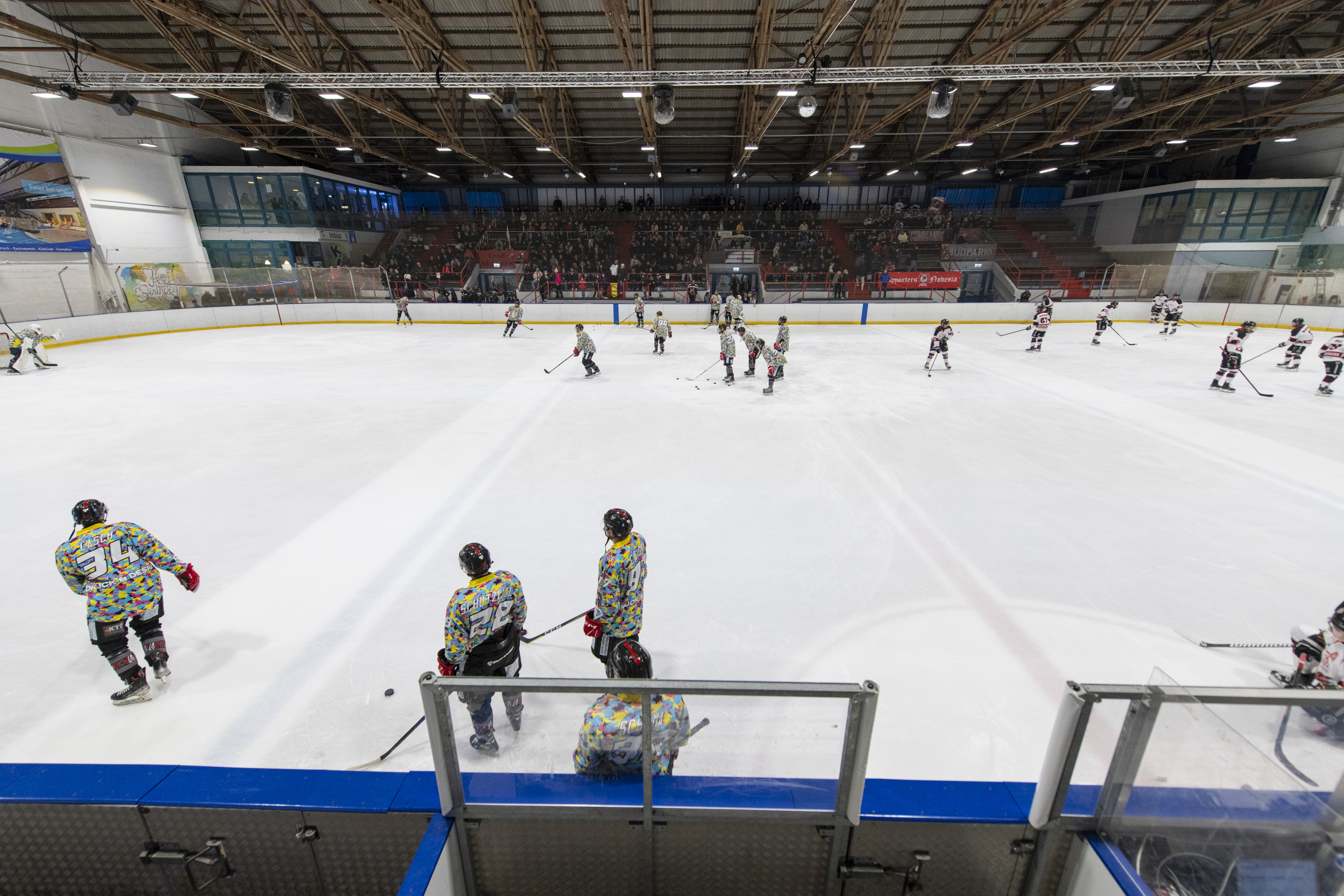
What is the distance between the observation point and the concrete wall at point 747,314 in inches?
781

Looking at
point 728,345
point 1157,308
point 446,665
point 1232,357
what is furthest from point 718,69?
point 446,665

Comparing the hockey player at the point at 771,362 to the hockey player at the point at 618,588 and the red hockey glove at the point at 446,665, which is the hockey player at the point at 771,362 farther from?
the red hockey glove at the point at 446,665

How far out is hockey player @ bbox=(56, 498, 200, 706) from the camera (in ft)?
9.84

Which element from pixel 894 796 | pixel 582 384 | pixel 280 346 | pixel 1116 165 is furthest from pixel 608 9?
pixel 1116 165

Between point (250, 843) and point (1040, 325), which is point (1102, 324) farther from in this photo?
point (250, 843)

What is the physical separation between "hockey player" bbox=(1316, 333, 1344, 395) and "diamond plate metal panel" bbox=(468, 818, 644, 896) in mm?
14284

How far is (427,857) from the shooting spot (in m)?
2.00

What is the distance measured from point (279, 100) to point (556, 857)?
660 inches

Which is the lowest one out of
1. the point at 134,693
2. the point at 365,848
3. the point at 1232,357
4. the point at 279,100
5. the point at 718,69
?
the point at 134,693

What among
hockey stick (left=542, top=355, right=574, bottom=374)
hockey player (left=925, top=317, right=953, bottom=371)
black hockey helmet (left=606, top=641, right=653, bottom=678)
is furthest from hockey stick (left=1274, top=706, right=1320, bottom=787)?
hockey stick (left=542, top=355, right=574, bottom=374)

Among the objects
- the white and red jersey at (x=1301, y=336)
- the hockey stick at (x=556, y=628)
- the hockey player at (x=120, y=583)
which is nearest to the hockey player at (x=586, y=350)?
the hockey stick at (x=556, y=628)

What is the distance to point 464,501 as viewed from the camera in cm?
589

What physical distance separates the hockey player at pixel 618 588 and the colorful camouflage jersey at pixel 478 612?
48 cm

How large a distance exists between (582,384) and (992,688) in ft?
29.3
